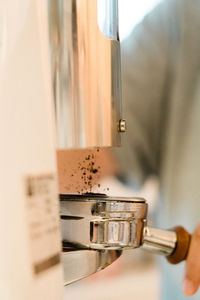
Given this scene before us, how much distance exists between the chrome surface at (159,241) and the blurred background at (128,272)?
33mm

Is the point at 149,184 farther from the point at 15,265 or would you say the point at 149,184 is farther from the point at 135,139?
the point at 15,265

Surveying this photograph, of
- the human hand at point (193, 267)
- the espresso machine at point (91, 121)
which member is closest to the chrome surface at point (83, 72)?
the espresso machine at point (91, 121)

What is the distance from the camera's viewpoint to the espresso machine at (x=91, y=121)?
0.15 metres

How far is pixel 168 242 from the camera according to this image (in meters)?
0.21

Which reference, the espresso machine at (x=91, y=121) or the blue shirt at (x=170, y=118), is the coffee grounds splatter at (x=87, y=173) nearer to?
the espresso machine at (x=91, y=121)

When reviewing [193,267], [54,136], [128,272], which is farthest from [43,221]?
[128,272]

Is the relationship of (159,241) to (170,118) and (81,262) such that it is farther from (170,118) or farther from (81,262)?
(170,118)

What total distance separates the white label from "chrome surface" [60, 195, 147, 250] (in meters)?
0.06

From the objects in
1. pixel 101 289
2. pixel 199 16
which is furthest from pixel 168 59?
pixel 101 289

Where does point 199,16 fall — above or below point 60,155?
above

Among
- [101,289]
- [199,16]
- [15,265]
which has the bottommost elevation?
[101,289]

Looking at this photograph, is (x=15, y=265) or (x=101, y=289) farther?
(x=101, y=289)

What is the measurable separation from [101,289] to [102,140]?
9.0 inches

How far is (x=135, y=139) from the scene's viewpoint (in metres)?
0.34
